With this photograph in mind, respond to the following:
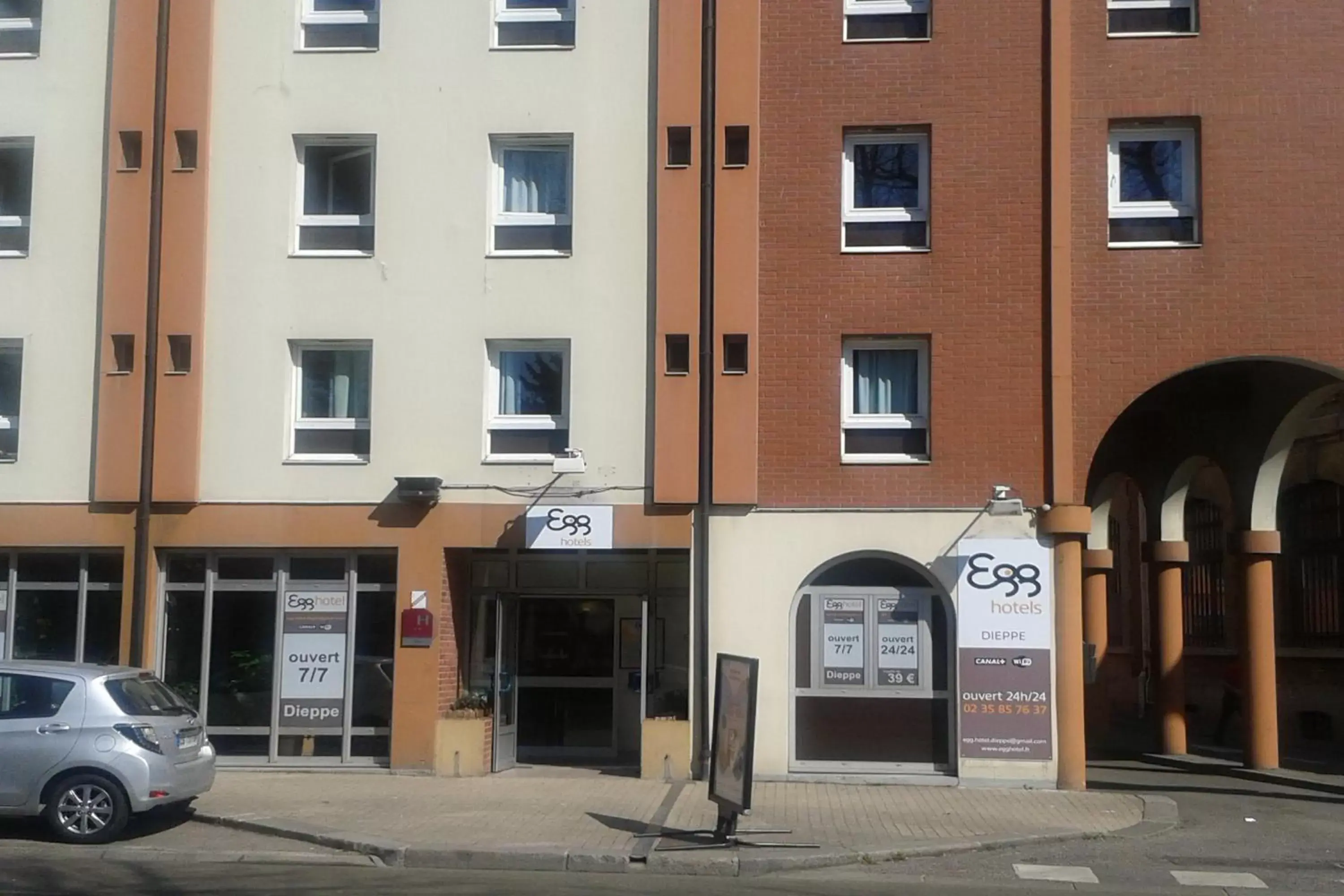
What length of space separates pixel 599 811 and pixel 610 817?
0.43 metres

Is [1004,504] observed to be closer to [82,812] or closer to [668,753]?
[668,753]

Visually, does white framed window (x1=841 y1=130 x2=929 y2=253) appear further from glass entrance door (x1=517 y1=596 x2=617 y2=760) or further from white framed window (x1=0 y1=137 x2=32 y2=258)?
white framed window (x1=0 y1=137 x2=32 y2=258)

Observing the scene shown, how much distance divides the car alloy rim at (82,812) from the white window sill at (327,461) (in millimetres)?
5685

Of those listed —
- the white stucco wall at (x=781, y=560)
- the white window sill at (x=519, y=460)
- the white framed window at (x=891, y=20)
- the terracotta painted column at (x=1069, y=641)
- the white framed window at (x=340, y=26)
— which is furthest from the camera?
the white framed window at (x=340, y=26)

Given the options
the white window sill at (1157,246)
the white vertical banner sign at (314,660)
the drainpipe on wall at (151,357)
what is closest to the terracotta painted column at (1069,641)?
the white window sill at (1157,246)

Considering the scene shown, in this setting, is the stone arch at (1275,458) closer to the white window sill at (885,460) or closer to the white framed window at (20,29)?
the white window sill at (885,460)

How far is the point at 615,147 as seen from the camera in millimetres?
17562

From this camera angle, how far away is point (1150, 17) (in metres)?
17.1

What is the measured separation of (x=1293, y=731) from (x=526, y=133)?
15796mm

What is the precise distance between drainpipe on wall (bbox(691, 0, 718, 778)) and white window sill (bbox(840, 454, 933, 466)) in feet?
5.24

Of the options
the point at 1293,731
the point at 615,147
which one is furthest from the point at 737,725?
→ the point at 1293,731

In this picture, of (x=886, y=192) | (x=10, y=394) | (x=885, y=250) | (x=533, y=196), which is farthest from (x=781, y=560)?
(x=10, y=394)

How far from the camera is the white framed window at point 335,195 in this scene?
1784 centimetres

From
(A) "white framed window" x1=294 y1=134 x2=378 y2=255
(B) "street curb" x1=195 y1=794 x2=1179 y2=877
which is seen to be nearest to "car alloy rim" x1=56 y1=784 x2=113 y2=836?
(B) "street curb" x1=195 y1=794 x2=1179 y2=877
